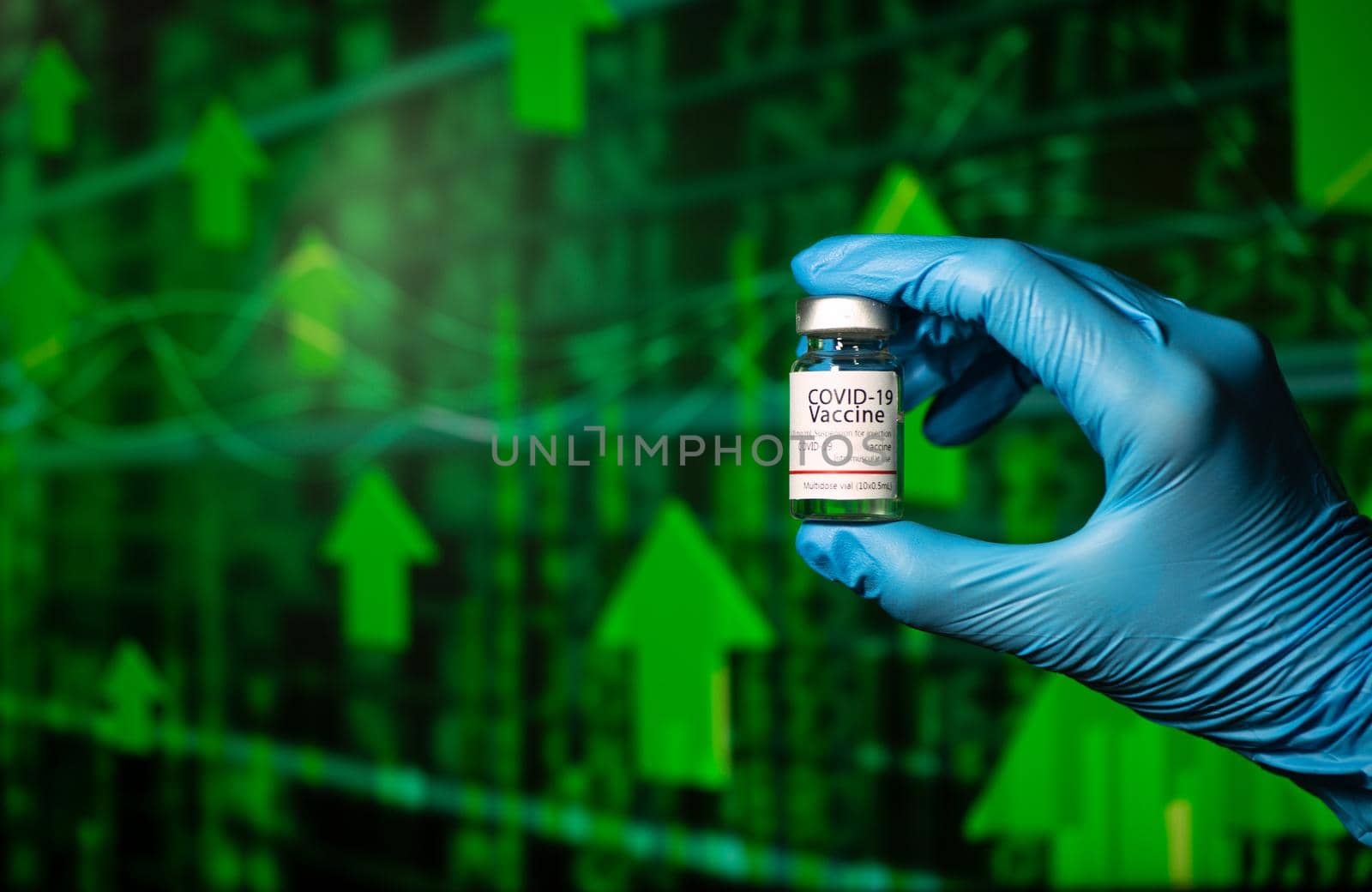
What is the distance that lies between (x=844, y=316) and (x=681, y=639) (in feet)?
2.45

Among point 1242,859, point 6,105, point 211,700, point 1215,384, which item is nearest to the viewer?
point 1215,384

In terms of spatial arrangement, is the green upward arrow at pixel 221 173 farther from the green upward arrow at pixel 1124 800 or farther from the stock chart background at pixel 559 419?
the green upward arrow at pixel 1124 800

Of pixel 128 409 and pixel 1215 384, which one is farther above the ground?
pixel 128 409

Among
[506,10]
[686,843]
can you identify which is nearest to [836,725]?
[686,843]

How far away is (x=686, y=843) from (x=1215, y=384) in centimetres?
95

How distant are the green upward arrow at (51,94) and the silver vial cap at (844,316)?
1822 mm

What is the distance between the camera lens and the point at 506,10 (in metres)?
1.52

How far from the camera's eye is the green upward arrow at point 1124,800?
1104mm

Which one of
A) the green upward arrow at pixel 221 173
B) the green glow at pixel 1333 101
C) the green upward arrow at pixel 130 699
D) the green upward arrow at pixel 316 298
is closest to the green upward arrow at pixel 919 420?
the green glow at pixel 1333 101

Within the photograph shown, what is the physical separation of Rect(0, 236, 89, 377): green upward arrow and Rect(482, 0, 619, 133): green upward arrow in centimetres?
104

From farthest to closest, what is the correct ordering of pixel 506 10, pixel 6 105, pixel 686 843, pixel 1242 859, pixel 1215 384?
pixel 6 105 → pixel 506 10 → pixel 686 843 → pixel 1242 859 → pixel 1215 384

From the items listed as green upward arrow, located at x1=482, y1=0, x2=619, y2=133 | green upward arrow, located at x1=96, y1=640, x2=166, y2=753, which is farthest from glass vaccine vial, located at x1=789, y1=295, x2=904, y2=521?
green upward arrow, located at x1=96, y1=640, x2=166, y2=753

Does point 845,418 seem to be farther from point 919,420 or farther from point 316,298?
point 316,298

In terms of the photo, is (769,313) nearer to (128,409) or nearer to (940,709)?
(940,709)
